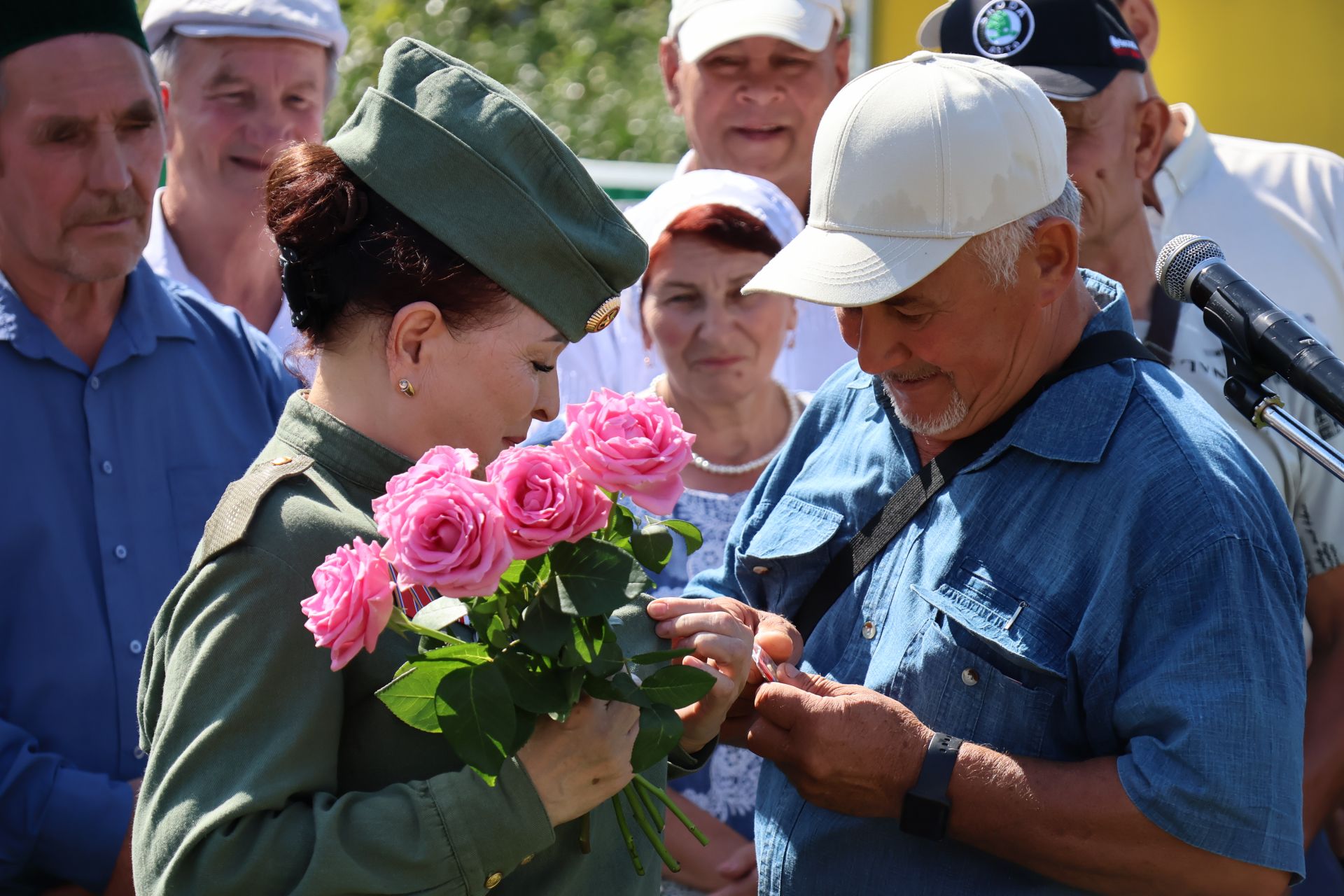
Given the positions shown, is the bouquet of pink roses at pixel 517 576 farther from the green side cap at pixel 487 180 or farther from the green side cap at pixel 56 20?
the green side cap at pixel 56 20

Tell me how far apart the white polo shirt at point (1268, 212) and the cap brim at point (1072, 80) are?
81 centimetres

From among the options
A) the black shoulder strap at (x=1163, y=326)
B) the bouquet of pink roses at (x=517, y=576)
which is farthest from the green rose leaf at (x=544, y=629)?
the black shoulder strap at (x=1163, y=326)

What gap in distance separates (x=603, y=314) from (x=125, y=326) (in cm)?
169

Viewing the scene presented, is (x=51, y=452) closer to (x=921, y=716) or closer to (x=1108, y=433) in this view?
(x=921, y=716)

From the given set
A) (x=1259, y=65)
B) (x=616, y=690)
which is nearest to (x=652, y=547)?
(x=616, y=690)

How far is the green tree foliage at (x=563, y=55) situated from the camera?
13.0 metres

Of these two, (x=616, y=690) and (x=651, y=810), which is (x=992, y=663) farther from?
(x=616, y=690)

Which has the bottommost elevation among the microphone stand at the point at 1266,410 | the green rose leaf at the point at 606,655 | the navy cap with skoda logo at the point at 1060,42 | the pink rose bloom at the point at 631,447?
the green rose leaf at the point at 606,655

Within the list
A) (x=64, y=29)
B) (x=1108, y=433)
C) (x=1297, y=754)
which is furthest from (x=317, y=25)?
(x=1297, y=754)

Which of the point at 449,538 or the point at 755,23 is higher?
the point at 449,538

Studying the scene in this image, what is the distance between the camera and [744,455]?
4004 mm

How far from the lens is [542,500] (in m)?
1.83

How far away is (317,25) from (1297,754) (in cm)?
366

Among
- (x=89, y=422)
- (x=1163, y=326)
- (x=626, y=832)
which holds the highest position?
(x=1163, y=326)
